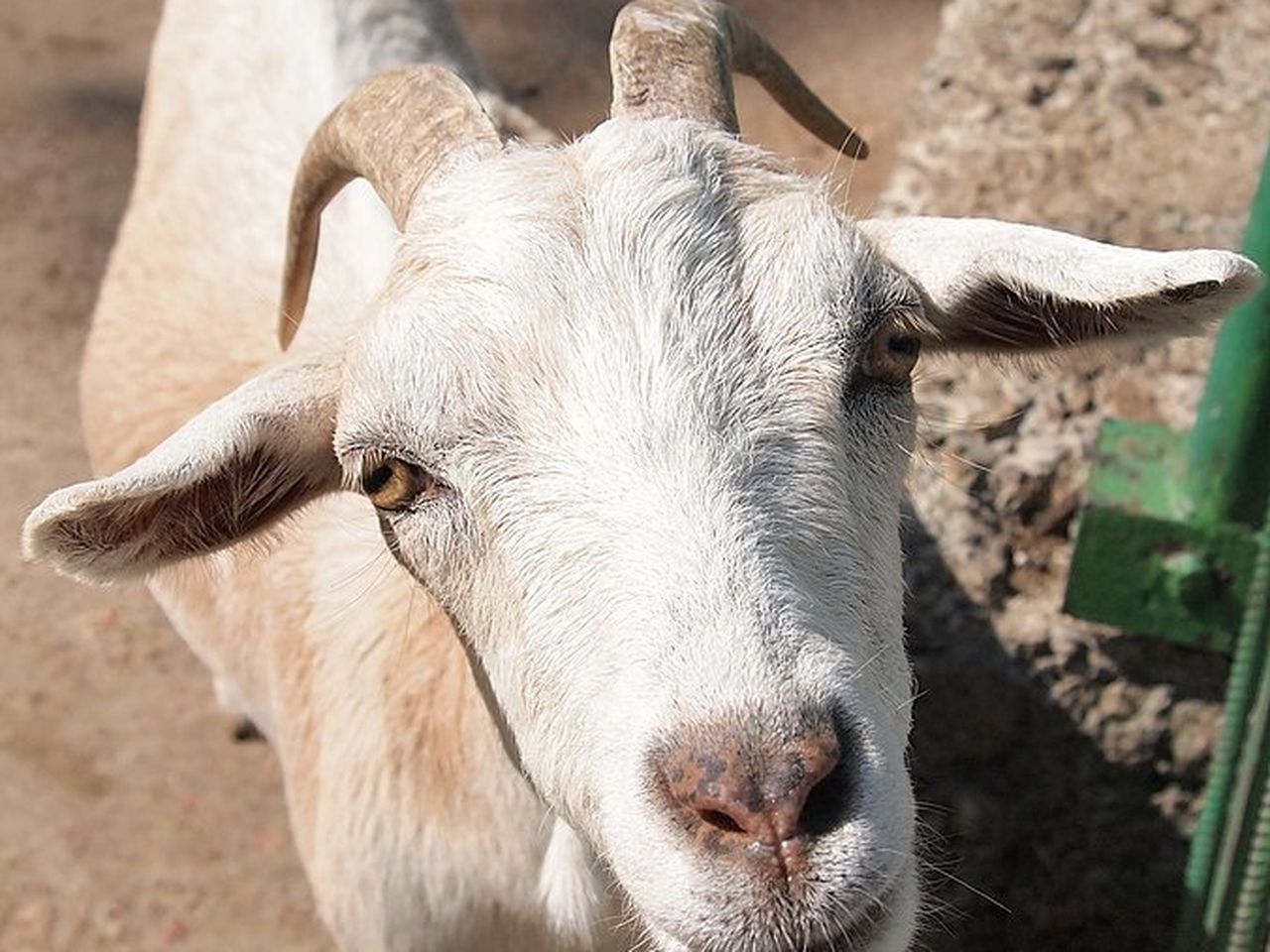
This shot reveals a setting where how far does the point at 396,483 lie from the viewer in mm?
2939

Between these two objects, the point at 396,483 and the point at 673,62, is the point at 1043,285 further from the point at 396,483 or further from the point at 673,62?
the point at 396,483

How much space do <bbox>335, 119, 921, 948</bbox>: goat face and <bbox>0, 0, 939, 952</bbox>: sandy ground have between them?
2.54 metres

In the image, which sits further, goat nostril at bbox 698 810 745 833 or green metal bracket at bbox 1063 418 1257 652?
green metal bracket at bbox 1063 418 1257 652

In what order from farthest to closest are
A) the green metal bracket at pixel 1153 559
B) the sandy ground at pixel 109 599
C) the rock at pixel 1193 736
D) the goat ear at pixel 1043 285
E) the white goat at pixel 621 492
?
1. the sandy ground at pixel 109 599
2. the rock at pixel 1193 736
3. the green metal bracket at pixel 1153 559
4. the goat ear at pixel 1043 285
5. the white goat at pixel 621 492

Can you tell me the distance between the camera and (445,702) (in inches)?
147

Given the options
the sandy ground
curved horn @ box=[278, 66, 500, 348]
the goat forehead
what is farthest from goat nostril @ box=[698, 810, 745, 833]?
the sandy ground

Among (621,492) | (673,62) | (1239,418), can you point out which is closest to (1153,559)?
(1239,418)

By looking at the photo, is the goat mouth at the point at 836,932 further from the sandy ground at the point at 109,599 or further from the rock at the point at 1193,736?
the sandy ground at the point at 109,599

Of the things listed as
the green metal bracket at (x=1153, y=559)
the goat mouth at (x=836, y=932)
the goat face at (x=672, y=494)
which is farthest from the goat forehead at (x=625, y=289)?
the green metal bracket at (x=1153, y=559)

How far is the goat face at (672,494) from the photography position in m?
2.31

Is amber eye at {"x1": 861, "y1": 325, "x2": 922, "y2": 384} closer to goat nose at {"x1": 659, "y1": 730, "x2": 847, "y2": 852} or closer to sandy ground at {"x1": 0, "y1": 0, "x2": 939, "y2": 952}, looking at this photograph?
goat nose at {"x1": 659, "y1": 730, "x2": 847, "y2": 852}

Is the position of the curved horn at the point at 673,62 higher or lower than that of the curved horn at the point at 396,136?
higher

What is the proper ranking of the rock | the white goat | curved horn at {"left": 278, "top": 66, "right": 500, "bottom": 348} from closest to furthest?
the white goat, curved horn at {"left": 278, "top": 66, "right": 500, "bottom": 348}, the rock

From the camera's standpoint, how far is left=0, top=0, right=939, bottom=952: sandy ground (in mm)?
5461
